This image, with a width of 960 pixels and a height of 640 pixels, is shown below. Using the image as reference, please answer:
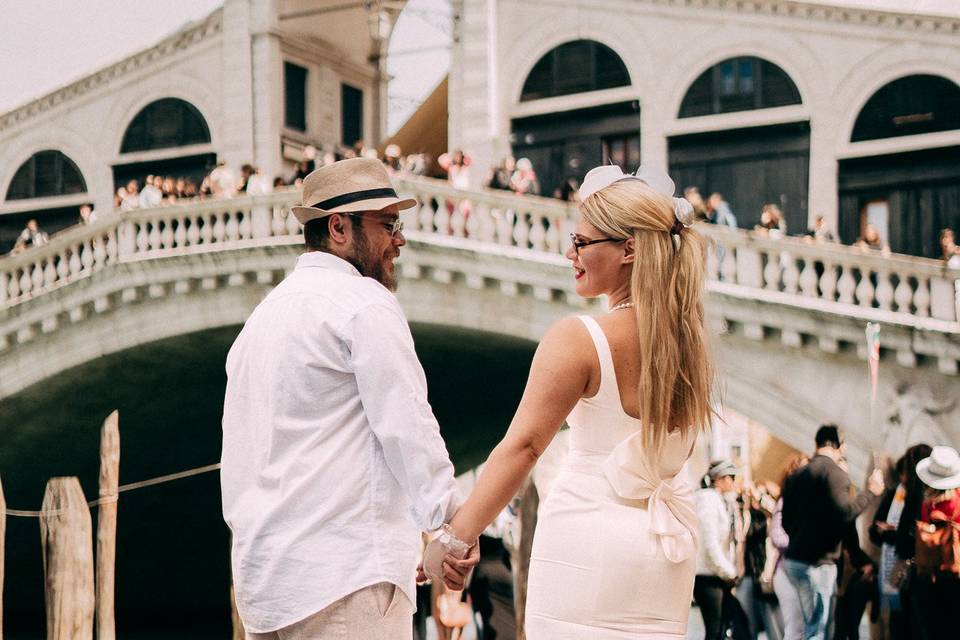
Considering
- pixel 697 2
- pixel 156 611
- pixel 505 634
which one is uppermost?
pixel 697 2

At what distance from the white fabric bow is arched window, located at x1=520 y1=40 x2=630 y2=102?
14.8m

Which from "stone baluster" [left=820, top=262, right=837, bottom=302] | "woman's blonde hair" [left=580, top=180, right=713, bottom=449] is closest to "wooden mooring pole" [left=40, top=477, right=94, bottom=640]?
"woman's blonde hair" [left=580, top=180, right=713, bottom=449]

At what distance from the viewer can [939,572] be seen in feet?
21.6

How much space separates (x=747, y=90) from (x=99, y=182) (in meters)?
9.13

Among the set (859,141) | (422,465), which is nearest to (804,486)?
(422,465)

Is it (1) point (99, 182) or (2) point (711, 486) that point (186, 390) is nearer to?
(1) point (99, 182)

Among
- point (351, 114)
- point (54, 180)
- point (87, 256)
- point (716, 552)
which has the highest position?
point (351, 114)

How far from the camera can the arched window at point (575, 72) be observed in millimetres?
17156

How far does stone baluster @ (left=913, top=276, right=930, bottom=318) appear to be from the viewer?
12.8 metres

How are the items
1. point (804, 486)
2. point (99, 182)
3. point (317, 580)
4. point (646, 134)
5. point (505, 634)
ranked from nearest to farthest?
point (317, 580), point (804, 486), point (505, 634), point (646, 134), point (99, 182)

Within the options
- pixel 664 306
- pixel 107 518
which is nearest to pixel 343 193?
pixel 664 306

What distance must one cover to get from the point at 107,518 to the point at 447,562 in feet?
19.4

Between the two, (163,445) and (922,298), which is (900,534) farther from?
(163,445)

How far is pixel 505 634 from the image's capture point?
33.5 feet
